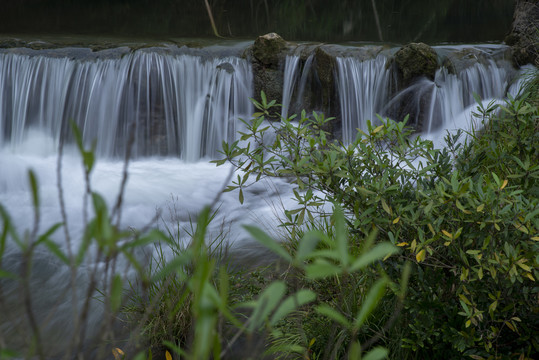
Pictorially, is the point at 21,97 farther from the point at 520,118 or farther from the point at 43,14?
the point at 520,118

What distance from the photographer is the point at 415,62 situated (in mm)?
7410

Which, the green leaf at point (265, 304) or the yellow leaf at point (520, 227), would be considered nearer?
the green leaf at point (265, 304)

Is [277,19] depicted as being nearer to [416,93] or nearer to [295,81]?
[295,81]

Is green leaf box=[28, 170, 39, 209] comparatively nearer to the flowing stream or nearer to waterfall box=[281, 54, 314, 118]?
the flowing stream

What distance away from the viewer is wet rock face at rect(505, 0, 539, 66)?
7906 mm

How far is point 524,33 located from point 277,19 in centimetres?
712

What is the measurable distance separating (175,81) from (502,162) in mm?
6053

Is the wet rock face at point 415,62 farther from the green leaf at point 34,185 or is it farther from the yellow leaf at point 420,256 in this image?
the green leaf at point 34,185

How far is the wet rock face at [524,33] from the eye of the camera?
311 inches

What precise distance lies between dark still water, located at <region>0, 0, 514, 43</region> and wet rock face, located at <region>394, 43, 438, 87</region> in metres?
3.54

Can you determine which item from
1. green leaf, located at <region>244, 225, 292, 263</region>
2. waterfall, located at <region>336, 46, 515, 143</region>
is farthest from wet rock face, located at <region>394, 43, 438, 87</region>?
green leaf, located at <region>244, 225, 292, 263</region>

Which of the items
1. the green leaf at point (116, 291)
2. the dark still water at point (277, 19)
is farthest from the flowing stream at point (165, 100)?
the green leaf at point (116, 291)

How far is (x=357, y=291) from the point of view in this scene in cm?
302

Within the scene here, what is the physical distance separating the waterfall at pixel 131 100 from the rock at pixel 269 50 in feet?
1.61
